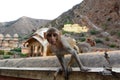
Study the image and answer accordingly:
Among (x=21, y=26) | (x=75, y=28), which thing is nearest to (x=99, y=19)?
(x=75, y=28)

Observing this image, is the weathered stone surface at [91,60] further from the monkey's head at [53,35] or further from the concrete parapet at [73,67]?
the monkey's head at [53,35]

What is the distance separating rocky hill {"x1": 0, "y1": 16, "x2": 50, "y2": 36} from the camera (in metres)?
109

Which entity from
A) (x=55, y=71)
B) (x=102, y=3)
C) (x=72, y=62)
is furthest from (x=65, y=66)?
(x=102, y=3)

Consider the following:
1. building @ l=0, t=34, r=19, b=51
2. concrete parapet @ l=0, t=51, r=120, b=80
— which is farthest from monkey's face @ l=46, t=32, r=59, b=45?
building @ l=0, t=34, r=19, b=51

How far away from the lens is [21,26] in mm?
112875

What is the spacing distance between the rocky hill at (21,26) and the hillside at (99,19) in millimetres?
15547

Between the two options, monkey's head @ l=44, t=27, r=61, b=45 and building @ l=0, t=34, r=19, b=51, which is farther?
building @ l=0, t=34, r=19, b=51

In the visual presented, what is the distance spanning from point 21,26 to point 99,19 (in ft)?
116

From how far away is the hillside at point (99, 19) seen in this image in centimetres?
7594

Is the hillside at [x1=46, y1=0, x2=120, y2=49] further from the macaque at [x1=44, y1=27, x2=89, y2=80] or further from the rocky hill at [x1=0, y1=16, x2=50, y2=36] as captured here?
the macaque at [x1=44, y1=27, x2=89, y2=80]

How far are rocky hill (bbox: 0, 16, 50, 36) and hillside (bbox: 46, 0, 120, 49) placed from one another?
15.5 meters

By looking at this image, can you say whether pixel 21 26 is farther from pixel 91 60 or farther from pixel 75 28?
pixel 91 60

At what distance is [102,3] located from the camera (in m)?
90.8

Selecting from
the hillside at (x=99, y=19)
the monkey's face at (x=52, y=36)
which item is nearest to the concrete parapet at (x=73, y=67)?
the monkey's face at (x=52, y=36)
